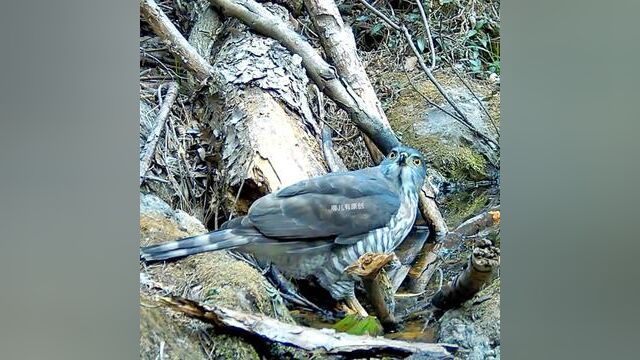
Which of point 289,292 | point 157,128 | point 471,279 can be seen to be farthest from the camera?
point 471,279

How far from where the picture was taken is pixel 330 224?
99.0 inches

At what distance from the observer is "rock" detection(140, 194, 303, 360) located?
2.32 meters

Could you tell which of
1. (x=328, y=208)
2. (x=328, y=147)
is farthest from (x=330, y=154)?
(x=328, y=208)

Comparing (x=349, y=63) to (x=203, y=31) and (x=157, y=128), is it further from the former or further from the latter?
(x=157, y=128)

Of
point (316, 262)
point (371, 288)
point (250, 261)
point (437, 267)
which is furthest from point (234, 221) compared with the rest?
point (437, 267)

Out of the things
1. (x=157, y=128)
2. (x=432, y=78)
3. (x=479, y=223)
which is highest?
(x=157, y=128)

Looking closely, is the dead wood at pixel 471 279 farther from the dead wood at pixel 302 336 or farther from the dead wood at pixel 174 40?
the dead wood at pixel 174 40

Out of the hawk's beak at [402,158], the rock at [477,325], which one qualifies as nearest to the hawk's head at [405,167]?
the hawk's beak at [402,158]

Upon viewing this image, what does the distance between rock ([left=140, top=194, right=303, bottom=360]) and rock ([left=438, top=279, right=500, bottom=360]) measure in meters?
0.56

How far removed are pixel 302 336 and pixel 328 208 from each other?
0.45 m

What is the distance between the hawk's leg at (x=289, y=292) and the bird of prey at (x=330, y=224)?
0.02m

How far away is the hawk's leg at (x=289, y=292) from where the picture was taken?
246cm

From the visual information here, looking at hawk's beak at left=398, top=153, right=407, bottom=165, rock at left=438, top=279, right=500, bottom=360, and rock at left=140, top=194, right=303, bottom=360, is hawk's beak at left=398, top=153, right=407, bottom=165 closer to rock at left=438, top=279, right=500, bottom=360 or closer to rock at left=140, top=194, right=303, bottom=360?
rock at left=438, top=279, right=500, bottom=360
